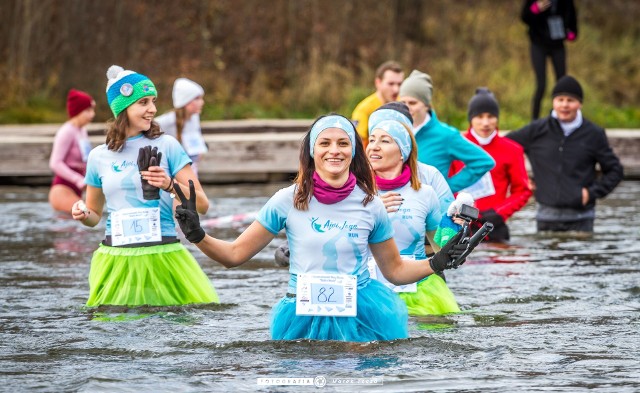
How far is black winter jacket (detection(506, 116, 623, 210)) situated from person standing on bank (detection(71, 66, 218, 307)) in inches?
208

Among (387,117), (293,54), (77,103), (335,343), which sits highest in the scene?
(293,54)

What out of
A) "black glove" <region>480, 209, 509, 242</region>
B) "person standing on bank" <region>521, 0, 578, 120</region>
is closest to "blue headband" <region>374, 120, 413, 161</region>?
"black glove" <region>480, 209, 509, 242</region>

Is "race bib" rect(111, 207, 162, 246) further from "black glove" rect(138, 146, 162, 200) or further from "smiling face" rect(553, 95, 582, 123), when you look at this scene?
"smiling face" rect(553, 95, 582, 123)

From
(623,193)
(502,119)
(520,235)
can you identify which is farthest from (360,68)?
(520,235)

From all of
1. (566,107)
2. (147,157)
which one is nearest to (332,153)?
(147,157)

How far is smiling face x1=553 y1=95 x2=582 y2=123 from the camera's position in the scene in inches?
543

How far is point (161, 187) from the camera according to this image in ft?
28.8

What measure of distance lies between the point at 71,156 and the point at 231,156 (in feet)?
12.6

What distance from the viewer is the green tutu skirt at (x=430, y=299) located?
9195 mm

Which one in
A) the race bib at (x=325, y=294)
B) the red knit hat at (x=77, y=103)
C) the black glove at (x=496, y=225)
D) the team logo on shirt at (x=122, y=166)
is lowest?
the race bib at (x=325, y=294)

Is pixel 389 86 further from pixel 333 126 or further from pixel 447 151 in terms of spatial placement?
pixel 333 126

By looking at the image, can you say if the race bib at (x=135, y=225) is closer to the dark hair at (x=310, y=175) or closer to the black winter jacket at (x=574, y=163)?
the dark hair at (x=310, y=175)

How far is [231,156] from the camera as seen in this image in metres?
19.5

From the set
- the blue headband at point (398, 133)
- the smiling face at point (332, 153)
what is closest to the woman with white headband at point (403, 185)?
the blue headband at point (398, 133)
